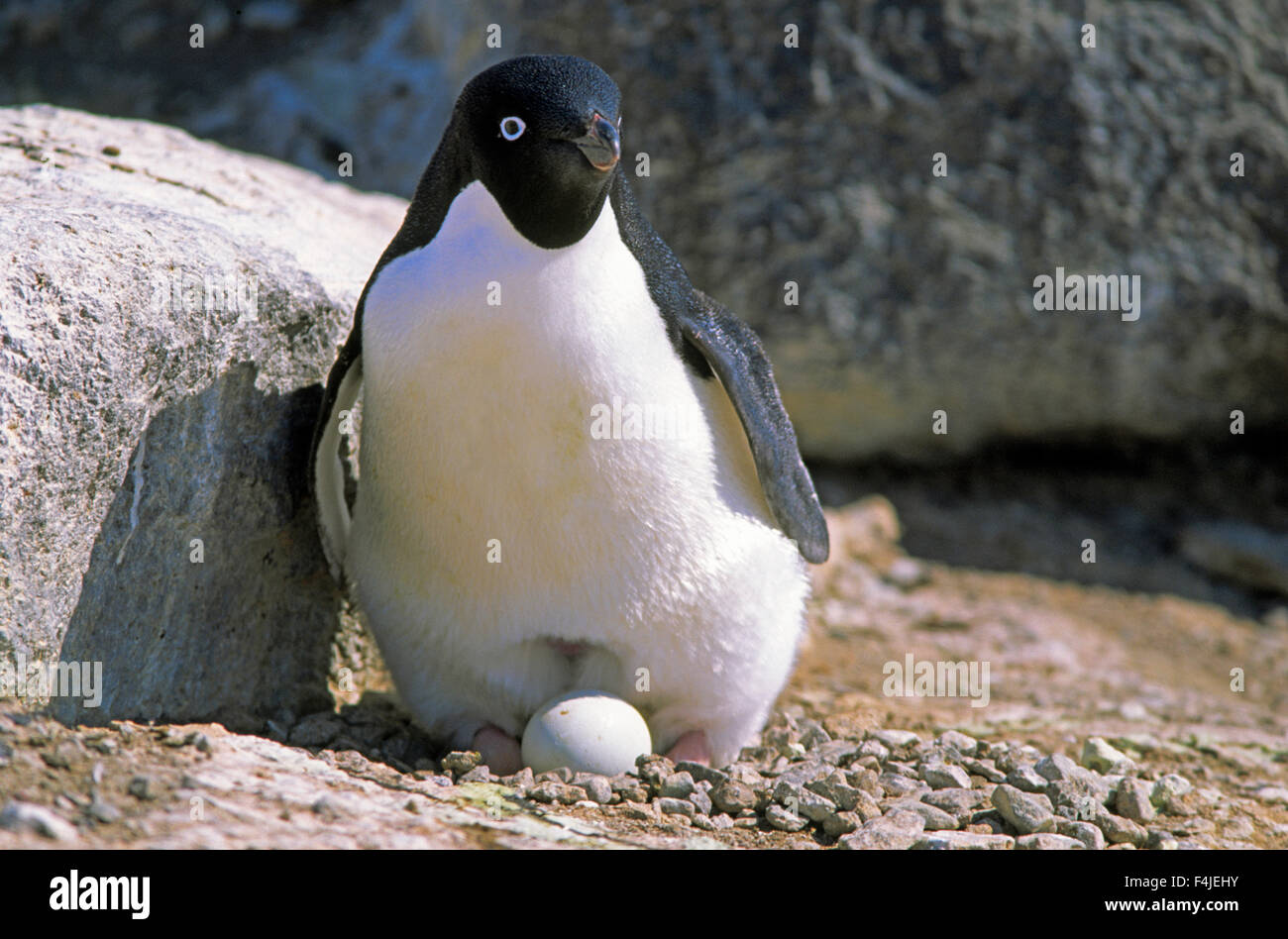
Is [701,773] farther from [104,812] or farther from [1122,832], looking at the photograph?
[104,812]

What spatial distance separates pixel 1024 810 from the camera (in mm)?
2533

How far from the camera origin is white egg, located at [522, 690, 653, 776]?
8.93ft

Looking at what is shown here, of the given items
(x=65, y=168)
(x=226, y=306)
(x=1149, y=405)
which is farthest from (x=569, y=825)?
(x=1149, y=405)

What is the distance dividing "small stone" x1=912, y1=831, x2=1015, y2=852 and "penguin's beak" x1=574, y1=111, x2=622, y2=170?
4.27 feet

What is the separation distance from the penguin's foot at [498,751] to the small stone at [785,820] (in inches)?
23.4

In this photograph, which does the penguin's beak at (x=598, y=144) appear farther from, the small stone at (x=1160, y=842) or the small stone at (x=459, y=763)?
the small stone at (x=1160, y=842)

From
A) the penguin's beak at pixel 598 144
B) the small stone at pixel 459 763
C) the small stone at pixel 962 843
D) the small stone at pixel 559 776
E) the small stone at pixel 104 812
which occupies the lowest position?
the small stone at pixel 962 843

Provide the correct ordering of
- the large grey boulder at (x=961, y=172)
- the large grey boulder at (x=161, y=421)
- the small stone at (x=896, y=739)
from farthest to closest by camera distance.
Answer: the large grey boulder at (x=961, y=172), the small stone at (x=896, y=739), the large grey boulder at (x=161, y=421)

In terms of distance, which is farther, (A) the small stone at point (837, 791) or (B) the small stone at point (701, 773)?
(B) the small stone at point (701, 773)

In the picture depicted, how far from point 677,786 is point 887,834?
1.35ft

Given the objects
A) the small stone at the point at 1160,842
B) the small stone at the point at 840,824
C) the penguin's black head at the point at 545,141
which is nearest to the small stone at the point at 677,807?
the small stone at the point at 840,824

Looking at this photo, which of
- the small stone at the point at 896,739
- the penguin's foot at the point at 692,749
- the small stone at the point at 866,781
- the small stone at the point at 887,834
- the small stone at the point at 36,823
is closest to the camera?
the small stone at the point at 36,823

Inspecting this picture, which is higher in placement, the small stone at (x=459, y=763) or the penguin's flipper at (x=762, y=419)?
the penguin's flipper at (x=762, y=419)

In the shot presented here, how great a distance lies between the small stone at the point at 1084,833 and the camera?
8.10 feet
